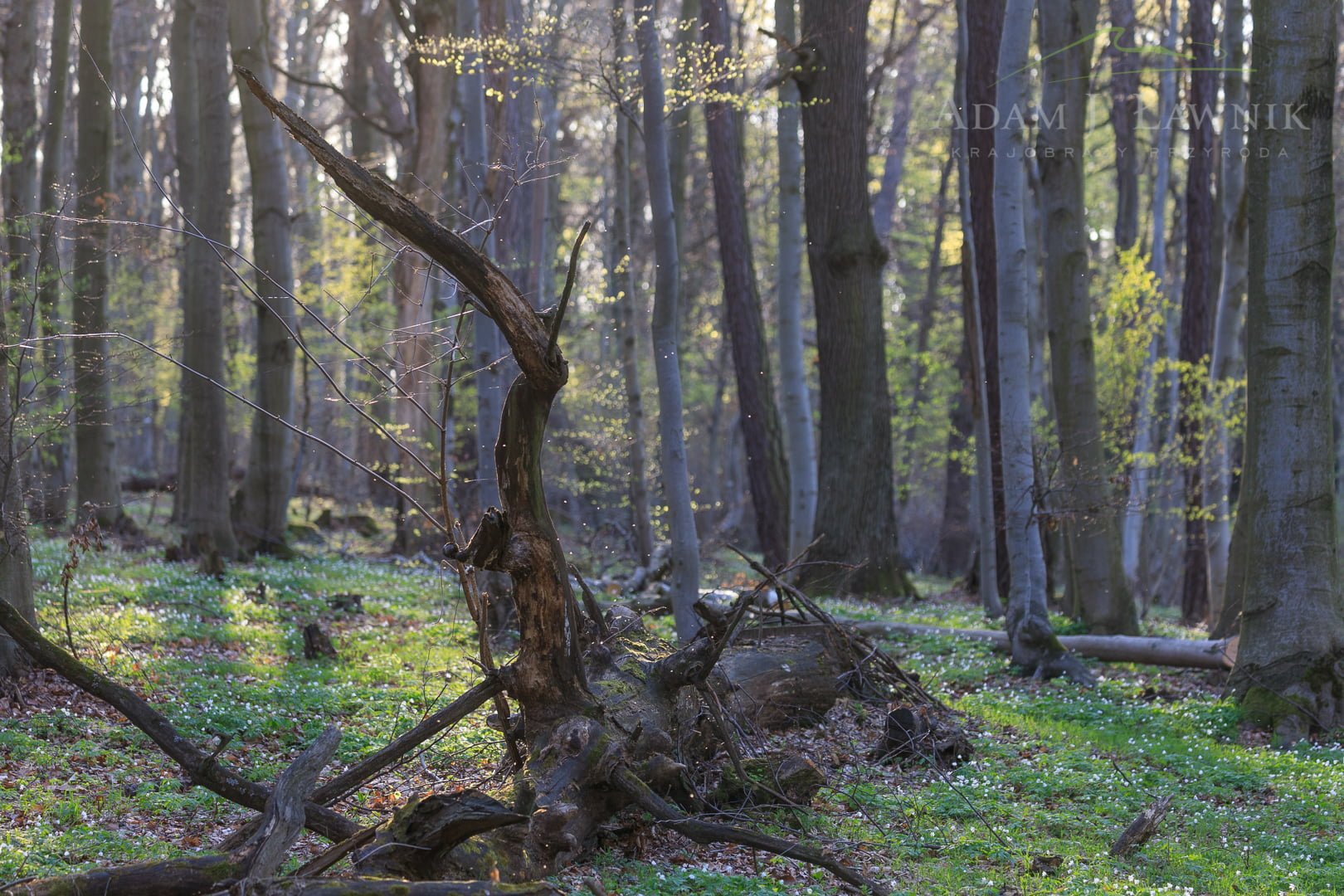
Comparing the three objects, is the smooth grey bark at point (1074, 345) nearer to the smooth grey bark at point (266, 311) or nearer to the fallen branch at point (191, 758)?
the fallen branch at point (191, 758)

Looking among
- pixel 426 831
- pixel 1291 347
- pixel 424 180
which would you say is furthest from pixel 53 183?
pixel 1291 347

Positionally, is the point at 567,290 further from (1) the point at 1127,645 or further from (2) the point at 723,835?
(1) the point at 1127,645

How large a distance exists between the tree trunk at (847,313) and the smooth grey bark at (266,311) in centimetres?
799

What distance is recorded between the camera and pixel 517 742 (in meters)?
5.95

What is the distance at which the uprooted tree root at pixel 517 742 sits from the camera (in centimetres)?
420

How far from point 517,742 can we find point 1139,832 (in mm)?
3499

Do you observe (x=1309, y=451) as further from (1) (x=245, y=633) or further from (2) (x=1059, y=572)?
(2) (x=1059, y=572)

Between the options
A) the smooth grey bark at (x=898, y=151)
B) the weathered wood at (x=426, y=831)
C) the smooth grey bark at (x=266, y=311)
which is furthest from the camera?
the smooth grey bark at (x=898, y=151)

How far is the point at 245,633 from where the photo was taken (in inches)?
410

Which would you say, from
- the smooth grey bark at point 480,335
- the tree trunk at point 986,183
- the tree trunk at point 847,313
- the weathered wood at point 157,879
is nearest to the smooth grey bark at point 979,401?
the tree trunk at point 986,183

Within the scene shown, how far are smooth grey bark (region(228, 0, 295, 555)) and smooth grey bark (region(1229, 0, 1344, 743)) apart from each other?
12487 mm

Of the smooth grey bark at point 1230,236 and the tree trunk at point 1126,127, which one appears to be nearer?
the smooth grey bark at point 1230,236

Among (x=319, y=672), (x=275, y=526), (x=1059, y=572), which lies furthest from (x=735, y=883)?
(x=1059, y=572)

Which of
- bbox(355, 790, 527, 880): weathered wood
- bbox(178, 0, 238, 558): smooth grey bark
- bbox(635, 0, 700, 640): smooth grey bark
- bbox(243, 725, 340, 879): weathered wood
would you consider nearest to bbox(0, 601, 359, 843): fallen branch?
bbox(243, 725, 340, 879): weathered wood
